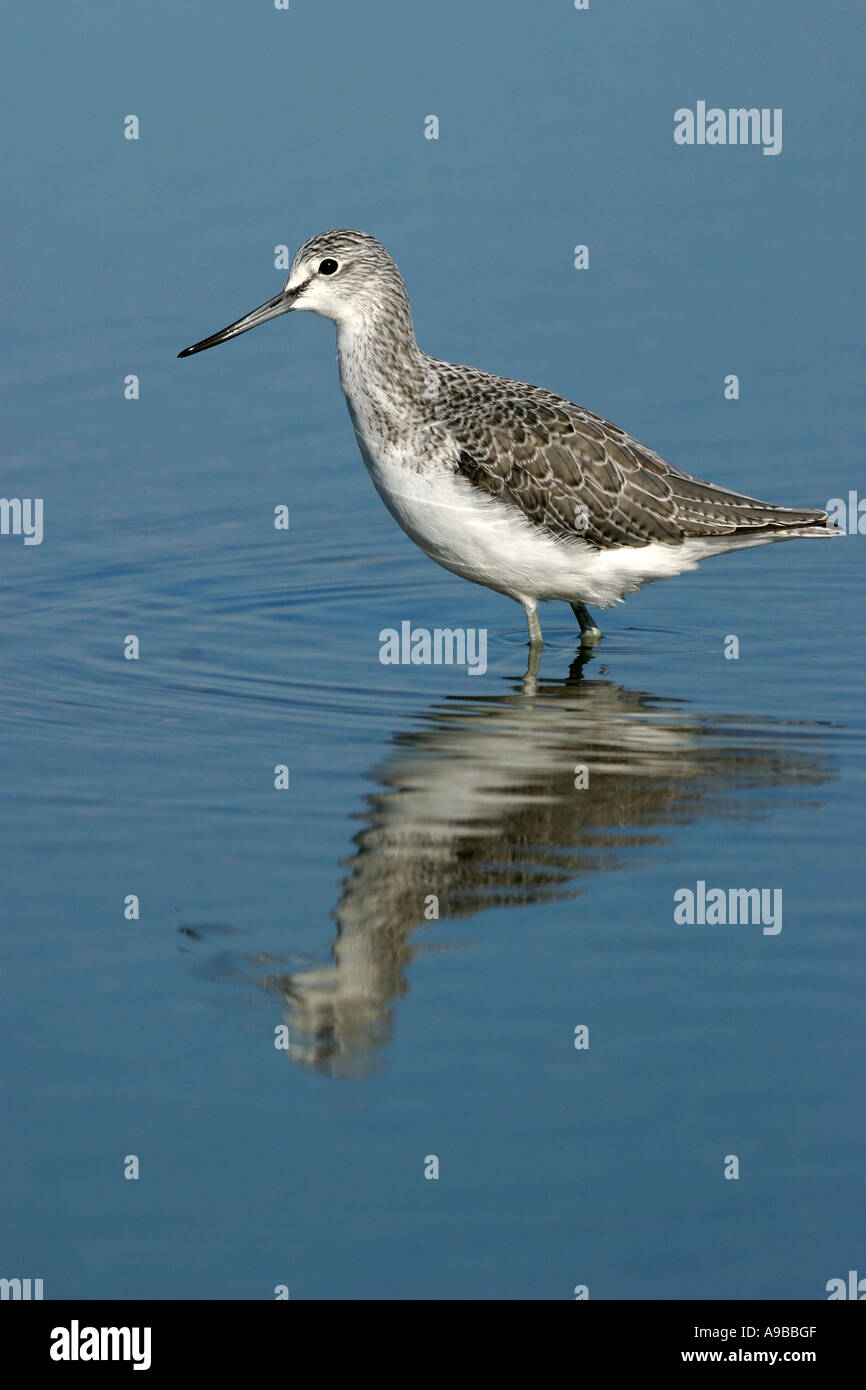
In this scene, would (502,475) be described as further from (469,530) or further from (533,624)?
(533,624)

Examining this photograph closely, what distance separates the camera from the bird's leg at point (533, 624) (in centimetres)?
1447

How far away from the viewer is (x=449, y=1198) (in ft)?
24.7

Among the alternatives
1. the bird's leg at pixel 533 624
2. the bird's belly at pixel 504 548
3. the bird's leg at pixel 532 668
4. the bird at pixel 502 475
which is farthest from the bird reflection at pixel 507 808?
the bird at pixel 502 475

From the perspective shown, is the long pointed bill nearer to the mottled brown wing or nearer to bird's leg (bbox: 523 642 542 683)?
the mottled brown wing

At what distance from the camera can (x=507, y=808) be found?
11328mm

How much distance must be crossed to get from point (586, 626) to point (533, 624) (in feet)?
2.21

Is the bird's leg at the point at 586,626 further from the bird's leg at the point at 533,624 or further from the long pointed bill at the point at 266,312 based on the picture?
the long pointed bill at the point at 266,312

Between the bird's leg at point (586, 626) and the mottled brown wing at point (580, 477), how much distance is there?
0.96 meters

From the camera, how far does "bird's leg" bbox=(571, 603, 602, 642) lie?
15.0m

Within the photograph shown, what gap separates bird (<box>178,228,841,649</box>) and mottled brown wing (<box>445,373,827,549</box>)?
0.01 meters

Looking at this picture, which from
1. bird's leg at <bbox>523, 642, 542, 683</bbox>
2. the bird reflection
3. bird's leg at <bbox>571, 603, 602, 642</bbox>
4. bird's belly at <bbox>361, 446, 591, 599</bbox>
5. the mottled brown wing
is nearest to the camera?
the bird reflection

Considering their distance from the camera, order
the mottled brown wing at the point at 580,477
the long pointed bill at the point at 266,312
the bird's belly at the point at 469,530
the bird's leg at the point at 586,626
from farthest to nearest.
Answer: the bird's leg at the point at 586,626 → the long pointed bill at the point at 266,312 → the mottled brown wing at the point at 580,477 → the bird's belly at the point at 469,530

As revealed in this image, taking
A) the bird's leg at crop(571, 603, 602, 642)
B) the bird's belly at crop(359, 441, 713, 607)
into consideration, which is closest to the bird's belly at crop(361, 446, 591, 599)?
the bird's belly at crop(359, 441, 713, 607)

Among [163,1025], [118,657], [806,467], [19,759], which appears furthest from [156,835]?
[806,467]
